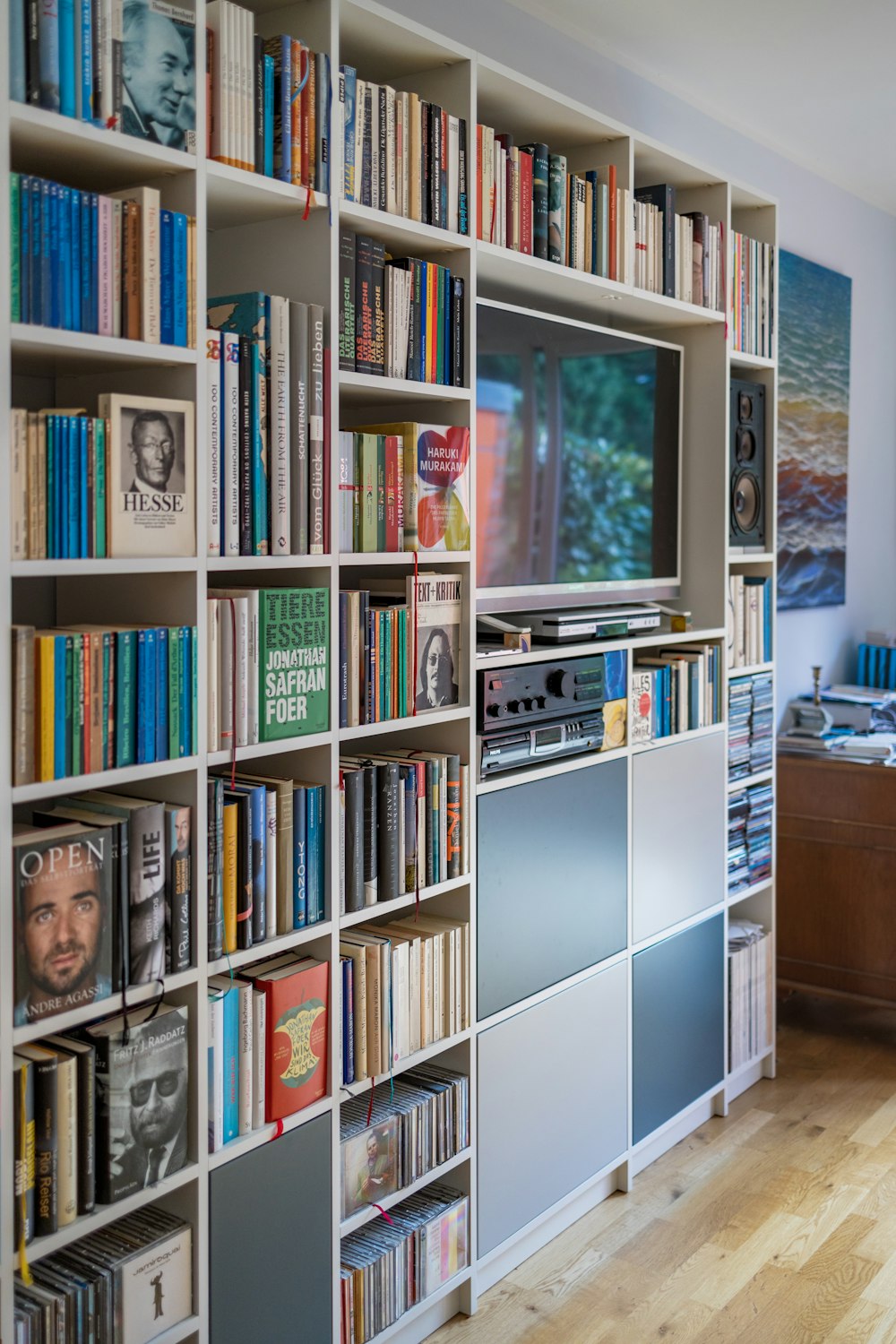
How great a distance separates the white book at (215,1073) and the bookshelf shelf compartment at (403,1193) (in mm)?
359

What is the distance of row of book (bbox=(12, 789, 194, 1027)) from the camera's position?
1.52 meters

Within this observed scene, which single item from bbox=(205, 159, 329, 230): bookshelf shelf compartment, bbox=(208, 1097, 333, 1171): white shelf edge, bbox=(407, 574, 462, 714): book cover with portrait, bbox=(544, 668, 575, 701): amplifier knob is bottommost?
bbox=(208, 1097, 333, 1171): white shelf edge

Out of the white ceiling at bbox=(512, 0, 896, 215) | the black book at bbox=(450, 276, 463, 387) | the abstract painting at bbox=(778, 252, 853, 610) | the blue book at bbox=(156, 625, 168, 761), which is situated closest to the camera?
the blue book at bbox=(156, 625, 168, 761)

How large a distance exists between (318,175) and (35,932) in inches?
46.7

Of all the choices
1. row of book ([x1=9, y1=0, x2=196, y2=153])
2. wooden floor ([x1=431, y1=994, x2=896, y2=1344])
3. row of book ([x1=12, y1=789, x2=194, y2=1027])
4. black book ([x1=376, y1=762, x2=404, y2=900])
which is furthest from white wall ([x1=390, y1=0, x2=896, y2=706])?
row of book ([x1=12, y1=789, x2=194, y2=1027])

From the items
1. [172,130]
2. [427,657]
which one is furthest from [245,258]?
[427,657]

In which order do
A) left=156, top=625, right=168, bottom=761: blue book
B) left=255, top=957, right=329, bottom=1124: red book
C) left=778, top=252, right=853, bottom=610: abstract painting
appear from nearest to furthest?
left=156, top=625, right=168, bottom=761: blue book, left=255, top=957, right=329, bottom=1124: red book, left=778, top=252, right=853, bottom=610: abstract painting

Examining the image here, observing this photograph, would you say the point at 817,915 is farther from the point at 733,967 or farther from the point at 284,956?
the point at 284,956

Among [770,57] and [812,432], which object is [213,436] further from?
[812,432]

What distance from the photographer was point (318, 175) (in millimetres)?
1899

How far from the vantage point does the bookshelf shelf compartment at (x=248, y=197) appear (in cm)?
175

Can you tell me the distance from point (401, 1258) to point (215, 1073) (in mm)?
622

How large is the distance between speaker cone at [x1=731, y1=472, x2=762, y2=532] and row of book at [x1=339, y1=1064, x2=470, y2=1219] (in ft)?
5.30

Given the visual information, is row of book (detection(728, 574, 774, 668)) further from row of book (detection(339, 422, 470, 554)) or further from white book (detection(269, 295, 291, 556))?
white book (detection(269, 295, 291, 556))
